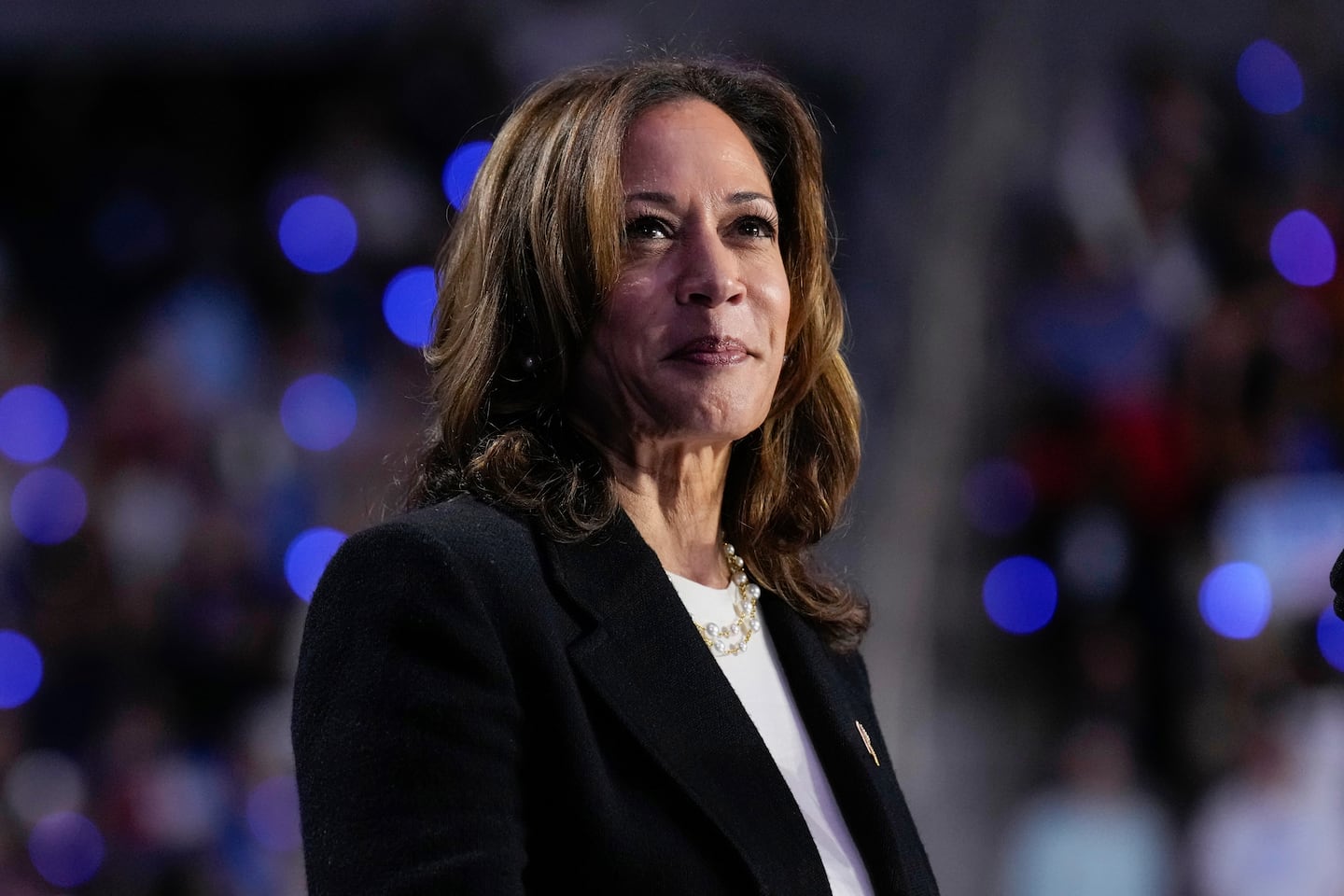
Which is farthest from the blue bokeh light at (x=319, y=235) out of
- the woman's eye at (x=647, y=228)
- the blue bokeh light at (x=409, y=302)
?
the woman's eye at (x=647, y=228)

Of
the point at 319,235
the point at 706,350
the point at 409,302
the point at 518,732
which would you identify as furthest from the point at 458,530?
the point at 319,235

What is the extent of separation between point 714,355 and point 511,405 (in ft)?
0.68

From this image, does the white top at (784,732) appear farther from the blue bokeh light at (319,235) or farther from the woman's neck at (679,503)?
the blue bokeh light at (319,235)

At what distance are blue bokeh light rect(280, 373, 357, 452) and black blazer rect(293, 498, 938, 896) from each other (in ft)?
12.4

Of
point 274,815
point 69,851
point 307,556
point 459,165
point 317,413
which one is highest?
point 459,165

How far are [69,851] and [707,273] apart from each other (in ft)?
12.6

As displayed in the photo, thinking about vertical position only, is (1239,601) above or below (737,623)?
below

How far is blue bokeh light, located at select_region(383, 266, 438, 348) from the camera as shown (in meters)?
5.32

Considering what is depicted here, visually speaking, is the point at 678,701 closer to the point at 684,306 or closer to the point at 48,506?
the point at 684,306

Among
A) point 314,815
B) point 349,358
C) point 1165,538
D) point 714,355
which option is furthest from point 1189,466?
point 314,815

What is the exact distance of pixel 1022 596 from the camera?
468 cm

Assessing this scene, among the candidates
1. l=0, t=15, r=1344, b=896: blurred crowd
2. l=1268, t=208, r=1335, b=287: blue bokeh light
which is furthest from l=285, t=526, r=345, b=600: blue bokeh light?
l=1268, t=208, r=1335, b=287: blue bokeh light

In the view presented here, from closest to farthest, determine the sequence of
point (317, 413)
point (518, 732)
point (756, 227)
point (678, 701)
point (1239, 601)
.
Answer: point (518, 732)
point (678, 701)
point (756, 227)
point (1239, 601)
point (317, 413)

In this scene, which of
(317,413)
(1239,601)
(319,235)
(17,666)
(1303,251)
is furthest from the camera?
(319,235)
